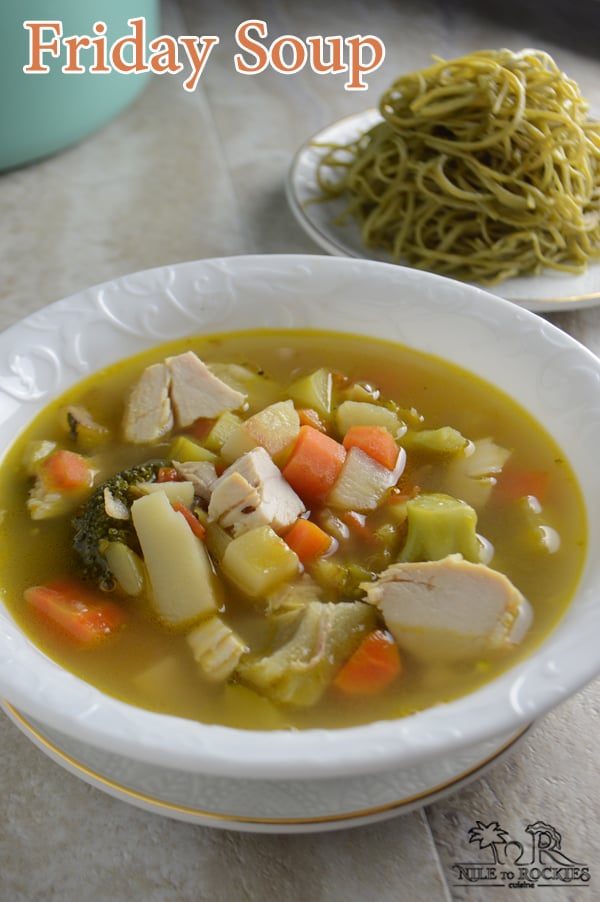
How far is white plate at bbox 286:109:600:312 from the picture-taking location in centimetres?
291

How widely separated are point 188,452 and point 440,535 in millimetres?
626

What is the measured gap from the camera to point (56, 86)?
351 cm

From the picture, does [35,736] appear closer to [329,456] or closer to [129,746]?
[129,746]

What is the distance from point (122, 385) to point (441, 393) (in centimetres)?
80

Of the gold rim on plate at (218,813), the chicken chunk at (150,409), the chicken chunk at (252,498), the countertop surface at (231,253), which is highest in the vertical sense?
the chicken chunk at (252,498)

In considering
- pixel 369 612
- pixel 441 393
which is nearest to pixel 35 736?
pixel 369 612

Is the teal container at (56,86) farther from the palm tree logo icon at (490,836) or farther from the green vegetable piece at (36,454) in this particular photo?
the palm tree logo icon at (490,836)

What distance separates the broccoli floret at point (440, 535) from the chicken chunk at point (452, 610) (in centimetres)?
10

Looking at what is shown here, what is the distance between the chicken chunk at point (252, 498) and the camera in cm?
190

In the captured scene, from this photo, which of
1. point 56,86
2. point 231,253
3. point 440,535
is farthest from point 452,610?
point 56,86

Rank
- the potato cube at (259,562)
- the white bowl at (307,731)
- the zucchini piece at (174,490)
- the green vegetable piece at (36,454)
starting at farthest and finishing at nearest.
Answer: the green vegetable piece at (36,454) < the zucchini piece at (174,490) < the potato cube at (259,562) < the white bowl at (307,731)

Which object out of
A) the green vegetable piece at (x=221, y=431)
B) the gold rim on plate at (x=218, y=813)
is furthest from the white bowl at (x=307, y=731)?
the green vegetable piece at (x=221, y=431)

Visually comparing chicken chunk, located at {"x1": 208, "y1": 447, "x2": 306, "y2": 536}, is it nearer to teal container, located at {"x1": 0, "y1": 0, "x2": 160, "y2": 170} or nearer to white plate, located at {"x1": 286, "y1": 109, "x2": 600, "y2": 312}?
white plate, located at {"x1": 286, "y1": 109, "x2": 600, "y2": 312}

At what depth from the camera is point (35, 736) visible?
66.6 inches
